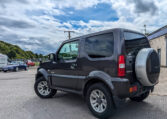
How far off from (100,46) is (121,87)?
3.61 ft

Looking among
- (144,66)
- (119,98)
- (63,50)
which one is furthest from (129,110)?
(63,50)

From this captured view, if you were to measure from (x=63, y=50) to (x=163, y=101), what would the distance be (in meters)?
3.54

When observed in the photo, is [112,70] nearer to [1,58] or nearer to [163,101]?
[163,101]

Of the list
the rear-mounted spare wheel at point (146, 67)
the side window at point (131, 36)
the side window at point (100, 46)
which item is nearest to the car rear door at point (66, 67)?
the side window at point (100, 46)

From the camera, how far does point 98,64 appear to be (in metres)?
3.31

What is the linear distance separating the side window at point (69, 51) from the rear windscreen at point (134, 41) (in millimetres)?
1443

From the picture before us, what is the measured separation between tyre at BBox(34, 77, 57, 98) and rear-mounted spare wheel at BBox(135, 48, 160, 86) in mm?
3104

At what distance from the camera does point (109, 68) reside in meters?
3.08

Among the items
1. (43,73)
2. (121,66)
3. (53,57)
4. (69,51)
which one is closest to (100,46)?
(121,66)

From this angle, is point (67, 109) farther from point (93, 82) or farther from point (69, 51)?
point (69, 51)

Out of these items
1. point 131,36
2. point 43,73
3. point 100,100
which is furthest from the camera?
point 43,73

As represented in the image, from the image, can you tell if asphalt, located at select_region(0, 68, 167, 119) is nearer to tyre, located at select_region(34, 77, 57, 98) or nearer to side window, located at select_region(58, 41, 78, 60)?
tyre, located at select_region(34, 77, 57, 98)

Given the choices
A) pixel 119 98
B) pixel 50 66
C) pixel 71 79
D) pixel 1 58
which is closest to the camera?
pixel 119 98

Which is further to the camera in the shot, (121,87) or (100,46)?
(100,46)
